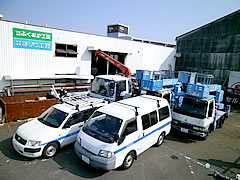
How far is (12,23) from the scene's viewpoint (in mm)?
10344

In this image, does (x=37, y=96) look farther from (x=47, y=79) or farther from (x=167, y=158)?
(x=167, y=158)

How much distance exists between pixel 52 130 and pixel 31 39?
823cm

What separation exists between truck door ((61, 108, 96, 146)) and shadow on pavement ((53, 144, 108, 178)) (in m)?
0.41

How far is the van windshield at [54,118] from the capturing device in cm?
598

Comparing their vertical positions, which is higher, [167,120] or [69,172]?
[167,120]

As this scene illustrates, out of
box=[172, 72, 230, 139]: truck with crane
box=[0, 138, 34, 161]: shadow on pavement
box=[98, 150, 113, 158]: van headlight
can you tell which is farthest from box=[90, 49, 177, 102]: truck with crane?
box=[0, 138, 34, 161]: shadow on pavement

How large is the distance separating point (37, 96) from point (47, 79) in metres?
2.06

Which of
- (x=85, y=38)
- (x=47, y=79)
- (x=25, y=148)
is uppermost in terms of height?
(x=85, y=38)

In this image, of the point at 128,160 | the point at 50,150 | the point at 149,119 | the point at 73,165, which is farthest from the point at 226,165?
the point at 50,150

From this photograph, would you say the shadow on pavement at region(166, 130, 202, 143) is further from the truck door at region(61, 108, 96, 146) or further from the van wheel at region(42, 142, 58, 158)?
the van wheel at region(42, 142, 58, 158)

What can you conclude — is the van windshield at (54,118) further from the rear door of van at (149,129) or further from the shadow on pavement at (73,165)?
the rear door of van at (149,129)

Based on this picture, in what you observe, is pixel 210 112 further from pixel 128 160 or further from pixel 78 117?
pixel 78 117

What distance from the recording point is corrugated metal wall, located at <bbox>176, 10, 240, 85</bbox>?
16297 mm

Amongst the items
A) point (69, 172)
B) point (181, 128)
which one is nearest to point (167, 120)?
point (181, 128)
